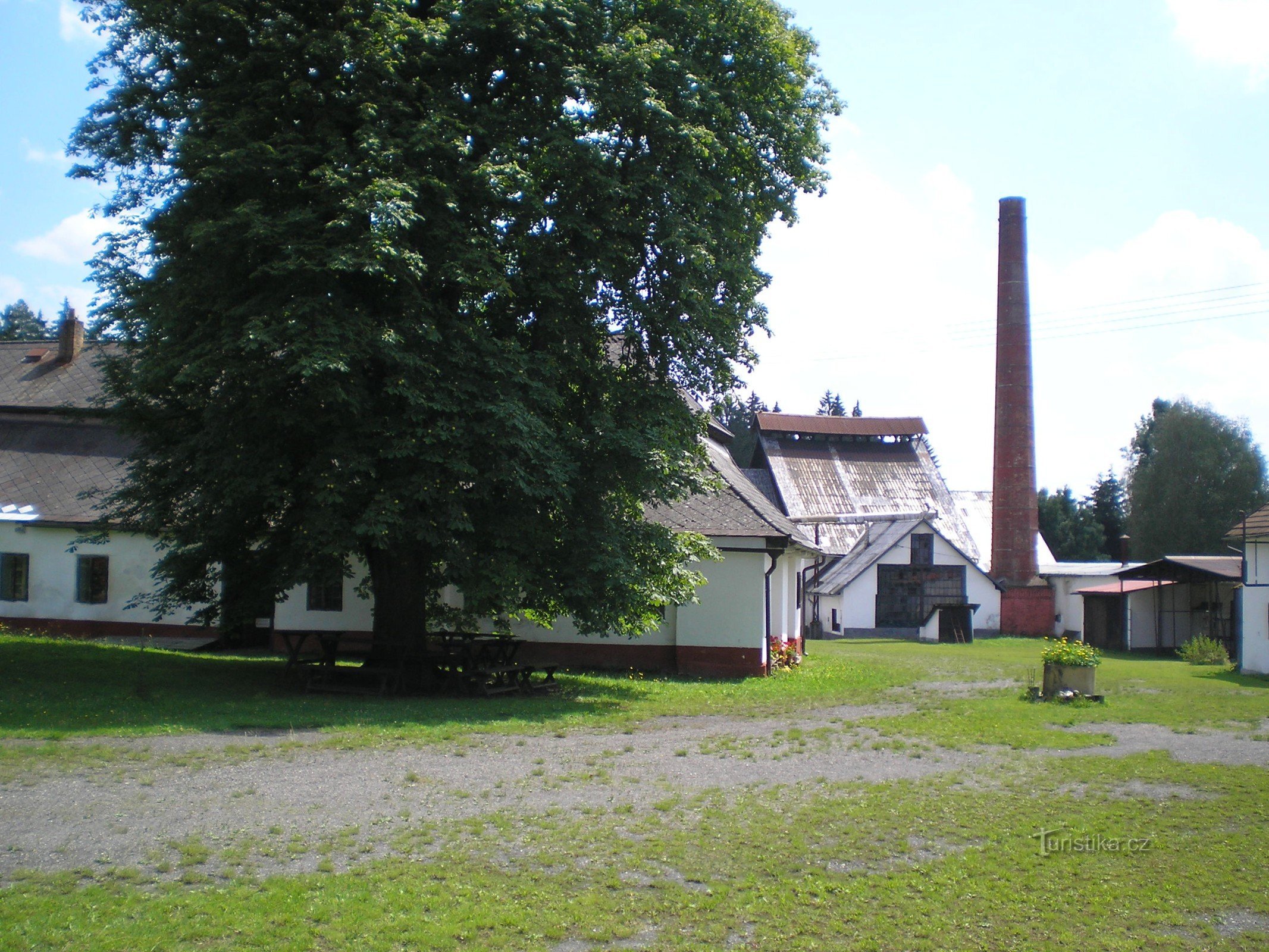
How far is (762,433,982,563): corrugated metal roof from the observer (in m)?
60.5

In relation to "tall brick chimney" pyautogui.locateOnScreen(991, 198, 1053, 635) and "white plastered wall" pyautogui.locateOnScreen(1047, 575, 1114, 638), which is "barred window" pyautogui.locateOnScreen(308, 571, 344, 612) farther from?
"white plastered wall" pyautogui.locateOnScreen(1047, 575, 1114, 638)

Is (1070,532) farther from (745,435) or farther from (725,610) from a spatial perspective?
(725,610)

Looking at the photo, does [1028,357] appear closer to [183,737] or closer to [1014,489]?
[1014,489]

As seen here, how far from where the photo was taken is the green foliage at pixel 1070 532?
77125 millimetres

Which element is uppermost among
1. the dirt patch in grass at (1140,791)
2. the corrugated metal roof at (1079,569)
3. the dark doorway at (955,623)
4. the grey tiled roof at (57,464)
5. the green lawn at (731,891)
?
the grey tiled roof at (57,464)

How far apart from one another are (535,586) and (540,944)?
414 inches

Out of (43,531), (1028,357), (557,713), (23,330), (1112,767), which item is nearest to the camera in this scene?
(1112,767)

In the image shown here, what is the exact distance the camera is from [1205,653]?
3019cm

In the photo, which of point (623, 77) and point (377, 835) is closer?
point (377, 835)

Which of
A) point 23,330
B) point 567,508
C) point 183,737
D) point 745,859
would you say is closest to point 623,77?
point 567,508

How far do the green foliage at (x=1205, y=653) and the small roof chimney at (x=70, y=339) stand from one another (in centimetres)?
3485

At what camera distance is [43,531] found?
2573 centimetres

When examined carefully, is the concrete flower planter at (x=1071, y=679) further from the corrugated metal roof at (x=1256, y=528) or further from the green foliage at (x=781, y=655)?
the corrugated metal roof at (x=1256, y=528)

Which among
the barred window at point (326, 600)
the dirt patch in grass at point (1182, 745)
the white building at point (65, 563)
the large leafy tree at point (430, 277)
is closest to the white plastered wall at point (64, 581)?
the white building at point (65, 563)
